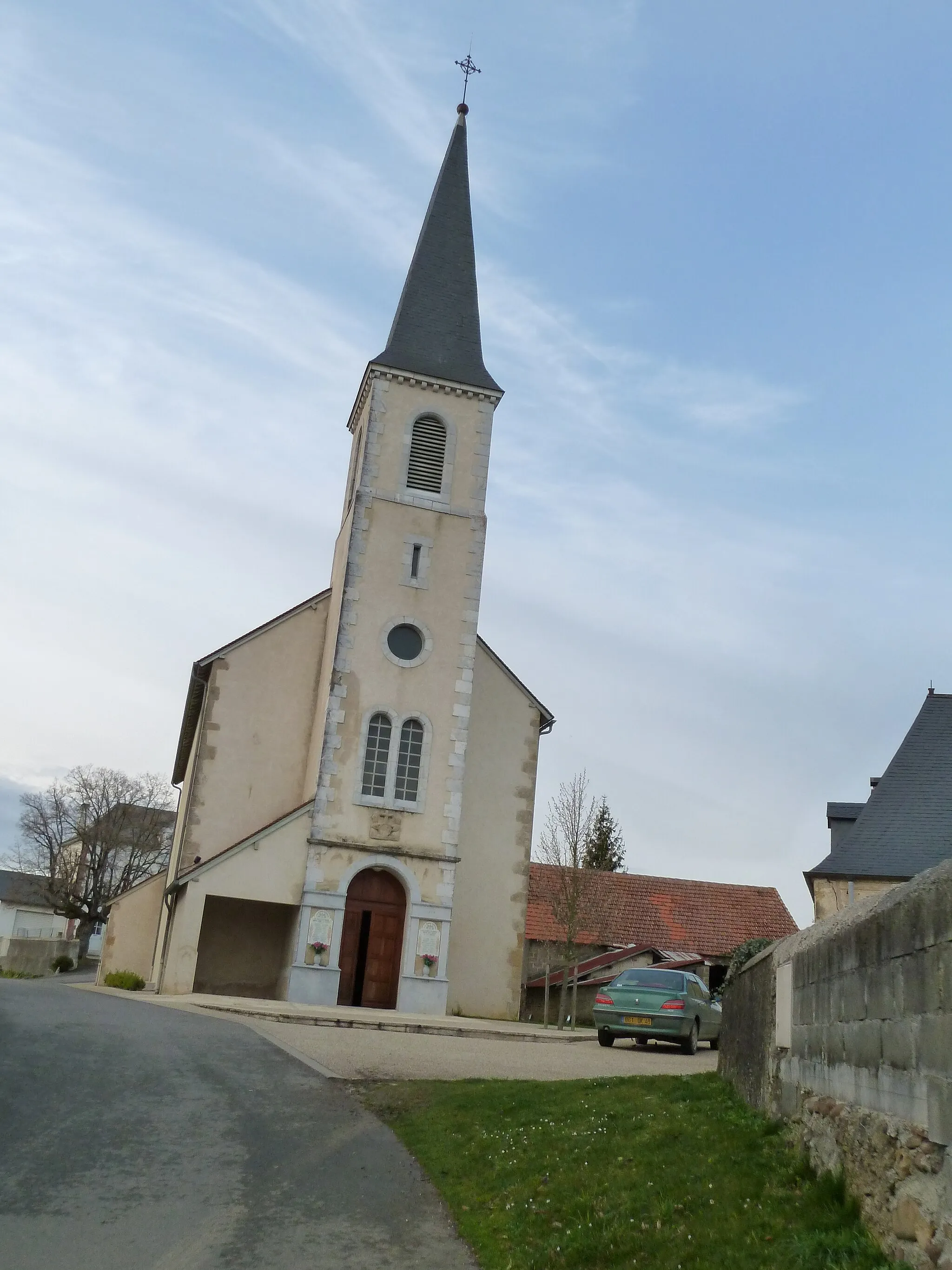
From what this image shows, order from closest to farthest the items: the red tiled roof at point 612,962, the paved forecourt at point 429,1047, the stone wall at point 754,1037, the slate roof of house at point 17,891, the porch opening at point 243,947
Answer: the stone wall at point 754,1037
the paved forecourt at point 429,1047
the porch opening at point 243,947
the red tiled roof at point 612,962
the slate roof of house at point 17,891

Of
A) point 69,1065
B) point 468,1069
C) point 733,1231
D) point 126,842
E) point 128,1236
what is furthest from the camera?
point 126,842

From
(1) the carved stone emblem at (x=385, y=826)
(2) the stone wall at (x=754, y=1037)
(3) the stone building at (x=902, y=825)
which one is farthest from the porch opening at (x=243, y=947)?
(2) the stone wall at (x=754, y=1037)

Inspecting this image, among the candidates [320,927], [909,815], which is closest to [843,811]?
[909,815]

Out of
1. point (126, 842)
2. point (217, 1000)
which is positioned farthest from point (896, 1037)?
point (126, 842)

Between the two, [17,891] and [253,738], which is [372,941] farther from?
[17,891]

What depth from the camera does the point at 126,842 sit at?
6231 cm

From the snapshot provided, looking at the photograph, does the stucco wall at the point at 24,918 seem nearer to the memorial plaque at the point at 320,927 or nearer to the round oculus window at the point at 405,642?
the round oculus window at the point at 405,642

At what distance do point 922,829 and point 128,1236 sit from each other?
2511 cm

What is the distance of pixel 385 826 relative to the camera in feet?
83.4

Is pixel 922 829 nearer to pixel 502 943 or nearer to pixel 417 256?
pixel 502 943

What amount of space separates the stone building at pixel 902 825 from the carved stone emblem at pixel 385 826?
9967 millimetres

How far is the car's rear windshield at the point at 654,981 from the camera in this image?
61.9 feet

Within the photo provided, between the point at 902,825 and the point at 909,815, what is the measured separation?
344mm

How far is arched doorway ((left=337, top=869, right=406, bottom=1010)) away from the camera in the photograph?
81.5 feet
